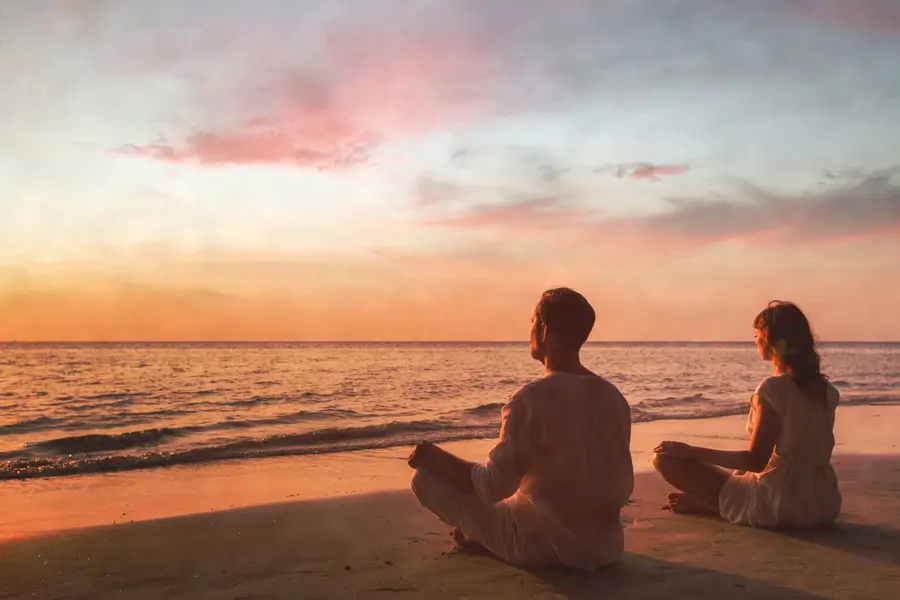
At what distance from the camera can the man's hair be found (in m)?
3.70

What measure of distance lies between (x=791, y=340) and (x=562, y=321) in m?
2.10

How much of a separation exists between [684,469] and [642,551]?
1029mm

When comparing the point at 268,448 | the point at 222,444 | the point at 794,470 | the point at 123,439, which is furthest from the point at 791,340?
the point at 123,439

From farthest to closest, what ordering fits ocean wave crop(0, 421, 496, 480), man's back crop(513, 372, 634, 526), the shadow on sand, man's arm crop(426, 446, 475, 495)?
1. ocean wave crop(0, 421, 496, 480)
2. man's arm crop(426, 446, 475, 495)
3. the shadow on sand
4. man's back crop(513, 372, 634, 526)

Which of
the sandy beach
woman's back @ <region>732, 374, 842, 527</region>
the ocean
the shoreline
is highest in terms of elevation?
woman's back @ <region>732, 374, 842, 527</region>

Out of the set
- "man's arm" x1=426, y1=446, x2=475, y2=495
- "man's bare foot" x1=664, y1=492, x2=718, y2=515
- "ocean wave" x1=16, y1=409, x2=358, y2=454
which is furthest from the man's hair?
"ocean wave" x1=16, y1=409, x2=358, y2=454

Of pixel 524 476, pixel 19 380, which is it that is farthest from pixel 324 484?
pixel 19 380

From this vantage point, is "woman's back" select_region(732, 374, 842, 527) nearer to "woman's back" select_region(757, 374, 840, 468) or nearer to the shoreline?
"woman's back" select_region(757, 374, 840, 468)

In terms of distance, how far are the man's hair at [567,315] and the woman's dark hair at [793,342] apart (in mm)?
1880

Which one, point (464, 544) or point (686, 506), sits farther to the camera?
point (686, 506)

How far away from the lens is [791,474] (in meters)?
5.03

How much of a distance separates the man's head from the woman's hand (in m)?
1.85

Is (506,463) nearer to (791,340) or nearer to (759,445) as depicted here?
(759,445)

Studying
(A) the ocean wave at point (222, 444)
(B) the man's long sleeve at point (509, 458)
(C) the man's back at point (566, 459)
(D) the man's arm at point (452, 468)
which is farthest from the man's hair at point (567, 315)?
(A) the ocean wave at point (222, 444)
